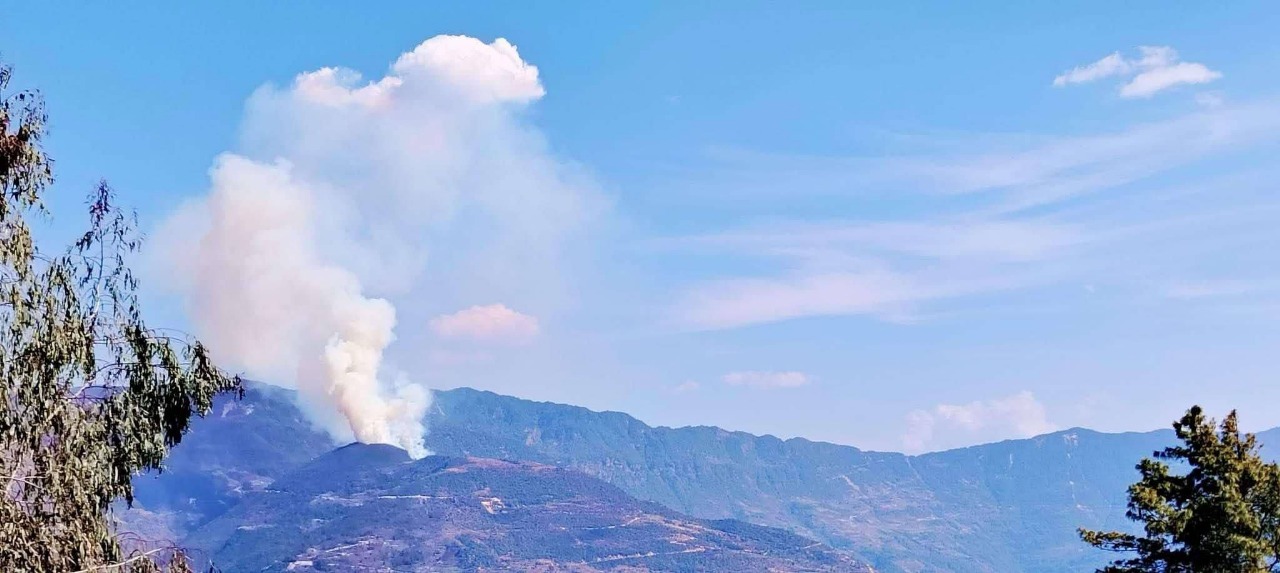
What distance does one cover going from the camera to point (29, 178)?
69.1 ft

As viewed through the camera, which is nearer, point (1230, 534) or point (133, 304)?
point (133, 304)

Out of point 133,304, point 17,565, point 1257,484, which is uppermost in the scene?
point 133,304

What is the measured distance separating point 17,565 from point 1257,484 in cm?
3035

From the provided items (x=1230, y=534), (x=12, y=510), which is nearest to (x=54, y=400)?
(x=12, y=510)

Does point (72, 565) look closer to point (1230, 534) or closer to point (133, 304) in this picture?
point (133, 304)

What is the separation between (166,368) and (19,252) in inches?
151

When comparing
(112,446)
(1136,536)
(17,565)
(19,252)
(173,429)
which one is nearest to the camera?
(17,565)

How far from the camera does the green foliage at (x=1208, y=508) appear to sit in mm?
33375

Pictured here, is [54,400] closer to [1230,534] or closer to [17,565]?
[17,565]

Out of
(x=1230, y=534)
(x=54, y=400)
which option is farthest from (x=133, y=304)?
(x=1230, y=534)

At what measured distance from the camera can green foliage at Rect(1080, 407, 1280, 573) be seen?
33.4m

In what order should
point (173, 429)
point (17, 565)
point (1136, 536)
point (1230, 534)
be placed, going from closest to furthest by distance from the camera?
point (17, 565) < point (173, 429) < point (1230, 534) < point (1136, 536)

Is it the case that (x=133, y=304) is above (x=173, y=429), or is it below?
above

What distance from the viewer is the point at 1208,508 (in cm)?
3422
